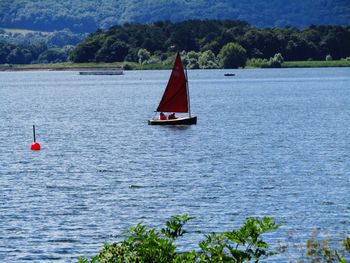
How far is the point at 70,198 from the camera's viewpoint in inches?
2014

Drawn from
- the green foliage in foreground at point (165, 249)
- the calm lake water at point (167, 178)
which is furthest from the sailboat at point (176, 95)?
the green foliage in foreground at point (165, 249)

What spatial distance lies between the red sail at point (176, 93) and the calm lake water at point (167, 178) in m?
3.04

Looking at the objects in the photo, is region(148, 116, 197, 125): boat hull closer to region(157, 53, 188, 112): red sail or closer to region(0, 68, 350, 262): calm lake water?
region(0, 68, 350, 262): calm lake water

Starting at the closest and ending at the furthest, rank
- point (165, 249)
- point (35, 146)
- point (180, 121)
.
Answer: point (165, 249)
point (35, 146)
point (180, 121)

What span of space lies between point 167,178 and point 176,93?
132ft

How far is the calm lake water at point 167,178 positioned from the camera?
41.8m

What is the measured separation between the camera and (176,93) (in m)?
98.5

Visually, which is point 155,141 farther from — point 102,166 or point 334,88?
point 334,88

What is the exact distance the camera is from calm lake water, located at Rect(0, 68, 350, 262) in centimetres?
4178

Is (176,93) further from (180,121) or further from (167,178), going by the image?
(167,178)

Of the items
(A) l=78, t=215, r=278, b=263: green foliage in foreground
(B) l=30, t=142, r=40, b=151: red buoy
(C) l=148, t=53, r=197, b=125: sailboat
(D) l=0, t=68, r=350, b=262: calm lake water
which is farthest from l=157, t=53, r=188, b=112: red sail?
(A) l=78, t=215, r=278, b=263: green foliage in foreground

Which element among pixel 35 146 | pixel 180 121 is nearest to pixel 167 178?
pixel 35 146

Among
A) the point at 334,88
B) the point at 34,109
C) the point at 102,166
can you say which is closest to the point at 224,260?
the point at 102,166

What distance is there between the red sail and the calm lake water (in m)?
3.04
